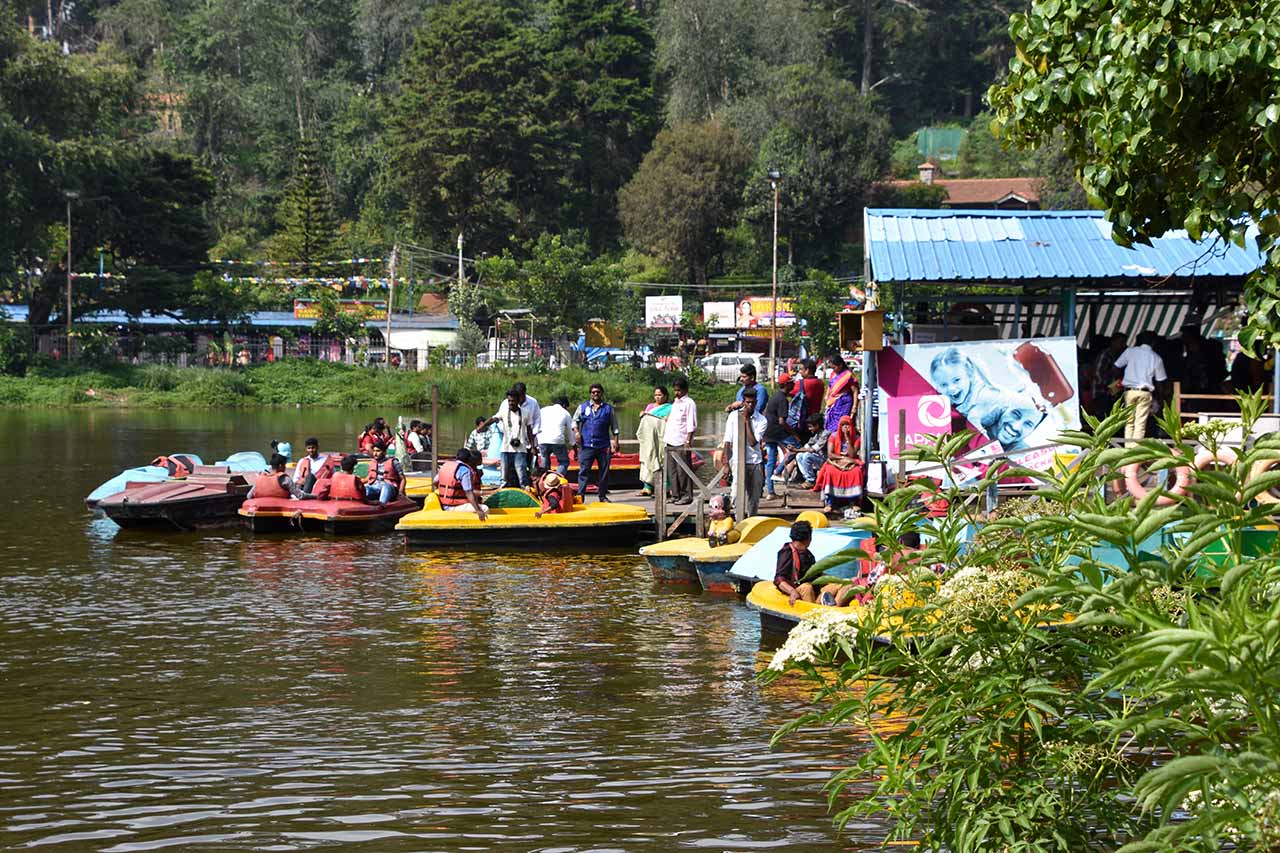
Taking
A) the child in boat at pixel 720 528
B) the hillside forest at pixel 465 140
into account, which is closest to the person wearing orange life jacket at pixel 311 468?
the child in boat at pixel 720 528

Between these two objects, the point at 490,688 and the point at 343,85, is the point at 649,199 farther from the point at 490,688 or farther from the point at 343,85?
the point at 490,688

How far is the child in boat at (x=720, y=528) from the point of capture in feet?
58.1

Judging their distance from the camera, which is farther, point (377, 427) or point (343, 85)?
point (343, 85)

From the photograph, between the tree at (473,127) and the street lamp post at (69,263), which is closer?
the street lamp post at (69,263)

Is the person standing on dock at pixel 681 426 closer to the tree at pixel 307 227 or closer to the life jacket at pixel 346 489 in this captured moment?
the life jacket at pixel 346 489

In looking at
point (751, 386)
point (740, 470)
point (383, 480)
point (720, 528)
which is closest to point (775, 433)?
point (751, 386)

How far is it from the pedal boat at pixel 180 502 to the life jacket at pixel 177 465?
0.78m

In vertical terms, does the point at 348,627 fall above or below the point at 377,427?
below

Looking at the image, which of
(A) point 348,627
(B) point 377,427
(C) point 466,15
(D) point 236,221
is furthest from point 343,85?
(A) point 348,627

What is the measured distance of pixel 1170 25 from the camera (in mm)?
7996

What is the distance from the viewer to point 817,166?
247ft

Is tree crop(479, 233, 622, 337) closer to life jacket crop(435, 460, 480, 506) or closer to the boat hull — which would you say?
the boat hull

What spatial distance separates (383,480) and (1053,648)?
56.3ft

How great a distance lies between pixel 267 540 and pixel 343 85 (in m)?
78.4
